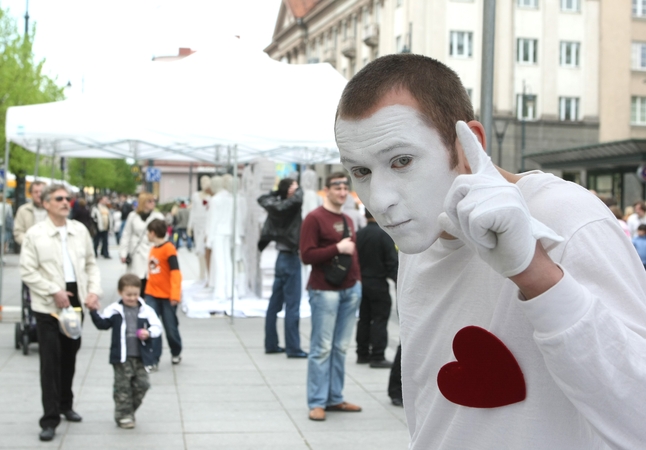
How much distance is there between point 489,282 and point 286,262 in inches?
365

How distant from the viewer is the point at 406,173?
157 centimetres

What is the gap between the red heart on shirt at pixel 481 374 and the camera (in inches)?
60.0

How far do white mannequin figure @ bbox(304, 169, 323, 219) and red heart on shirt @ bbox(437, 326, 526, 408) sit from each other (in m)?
12.7

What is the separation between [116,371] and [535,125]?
134ft

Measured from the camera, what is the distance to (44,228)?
22.8 feet

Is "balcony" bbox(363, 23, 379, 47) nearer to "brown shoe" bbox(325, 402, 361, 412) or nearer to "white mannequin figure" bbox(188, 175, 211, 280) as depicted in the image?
"white mannequin figure" bbox(188, 175, 211, 280)

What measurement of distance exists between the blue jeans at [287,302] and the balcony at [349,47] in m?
47.0

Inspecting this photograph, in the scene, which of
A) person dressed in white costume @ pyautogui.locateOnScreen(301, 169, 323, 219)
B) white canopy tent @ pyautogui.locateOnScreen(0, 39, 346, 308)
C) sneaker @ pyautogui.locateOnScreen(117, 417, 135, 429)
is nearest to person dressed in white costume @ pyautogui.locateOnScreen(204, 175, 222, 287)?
person dressed in white costume @ pyautogui.locateOnScreen(301, 169, 323, 219)

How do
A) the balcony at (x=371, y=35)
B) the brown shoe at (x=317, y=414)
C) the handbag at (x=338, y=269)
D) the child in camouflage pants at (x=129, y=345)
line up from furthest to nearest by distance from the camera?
the balcony at (x=371, y=35), the handbag at (x=338, y=269), the brown shoe at (x=317, y=414), the child in camouflage pants at (x=129, y=345)

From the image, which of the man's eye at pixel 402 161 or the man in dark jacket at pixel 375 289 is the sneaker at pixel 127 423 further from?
the man's eye at pixel 402 161

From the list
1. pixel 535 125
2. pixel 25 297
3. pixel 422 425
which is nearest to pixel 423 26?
pixel 535 125

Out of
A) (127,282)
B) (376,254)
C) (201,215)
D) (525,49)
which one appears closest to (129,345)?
(127,282)

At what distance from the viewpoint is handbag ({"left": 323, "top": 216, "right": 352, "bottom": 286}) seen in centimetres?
755

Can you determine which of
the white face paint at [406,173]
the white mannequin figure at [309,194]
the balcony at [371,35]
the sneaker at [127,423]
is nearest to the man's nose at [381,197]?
the white face paint at [406,173]
